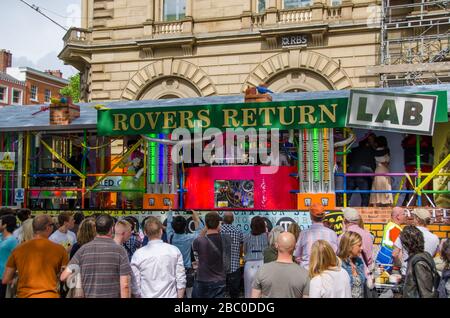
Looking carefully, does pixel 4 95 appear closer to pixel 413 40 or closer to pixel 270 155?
pixel 413 40

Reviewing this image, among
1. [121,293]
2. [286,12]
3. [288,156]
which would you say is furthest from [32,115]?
[286,12]

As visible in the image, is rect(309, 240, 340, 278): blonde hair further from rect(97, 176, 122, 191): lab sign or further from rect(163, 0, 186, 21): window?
rect(163, 0, 186, 21): window

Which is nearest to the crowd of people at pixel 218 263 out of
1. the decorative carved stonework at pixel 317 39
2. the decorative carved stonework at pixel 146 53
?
the decorative carved stonework at pixel 317 39

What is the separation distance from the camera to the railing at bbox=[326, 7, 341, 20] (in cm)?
2300

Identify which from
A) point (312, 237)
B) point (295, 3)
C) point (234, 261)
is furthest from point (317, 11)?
point (312, 237)

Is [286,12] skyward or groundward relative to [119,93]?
skyward

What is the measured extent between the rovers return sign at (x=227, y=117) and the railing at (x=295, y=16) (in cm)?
1329

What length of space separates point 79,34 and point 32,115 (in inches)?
576

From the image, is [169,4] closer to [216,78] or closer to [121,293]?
[216,78]

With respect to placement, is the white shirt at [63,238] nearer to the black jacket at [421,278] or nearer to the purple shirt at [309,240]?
the purple shirt at [309,240]

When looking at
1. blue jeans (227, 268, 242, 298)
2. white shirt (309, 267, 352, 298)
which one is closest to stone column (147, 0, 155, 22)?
blue jeans (227, 268, 242, 298)

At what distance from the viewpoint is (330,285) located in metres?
5.11

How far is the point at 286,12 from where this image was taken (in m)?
23.8

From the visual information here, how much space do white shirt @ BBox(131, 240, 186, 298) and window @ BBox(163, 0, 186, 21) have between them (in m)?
21.9
